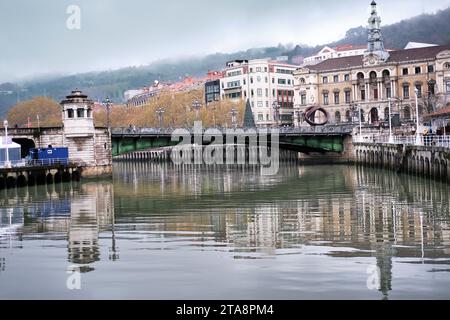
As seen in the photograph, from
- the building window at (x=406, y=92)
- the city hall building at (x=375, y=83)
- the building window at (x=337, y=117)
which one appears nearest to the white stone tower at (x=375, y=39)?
the city hall building at (x=375, y=83)

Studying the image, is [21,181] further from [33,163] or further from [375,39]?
[375,39]

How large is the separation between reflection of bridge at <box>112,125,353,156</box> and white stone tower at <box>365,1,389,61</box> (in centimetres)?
3649

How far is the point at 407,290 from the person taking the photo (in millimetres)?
16141

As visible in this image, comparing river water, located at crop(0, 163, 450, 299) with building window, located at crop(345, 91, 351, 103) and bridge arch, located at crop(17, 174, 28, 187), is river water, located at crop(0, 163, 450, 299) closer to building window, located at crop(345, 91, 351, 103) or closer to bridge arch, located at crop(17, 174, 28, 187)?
bridge arch, located at crop(17, 174, 28, 187)

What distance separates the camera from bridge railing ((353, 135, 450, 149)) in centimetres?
4812

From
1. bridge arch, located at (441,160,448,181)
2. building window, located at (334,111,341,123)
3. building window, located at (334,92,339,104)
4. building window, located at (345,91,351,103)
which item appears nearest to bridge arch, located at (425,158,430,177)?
bridge arch, located at (441,160,448,181)

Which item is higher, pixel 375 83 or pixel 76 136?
pixel 375 83

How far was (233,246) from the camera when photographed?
76.6 feet

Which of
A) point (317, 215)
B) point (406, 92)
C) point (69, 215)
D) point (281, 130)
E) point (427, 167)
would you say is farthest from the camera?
point (406, 92)

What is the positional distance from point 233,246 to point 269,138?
199 feet

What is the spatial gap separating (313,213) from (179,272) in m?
14.9

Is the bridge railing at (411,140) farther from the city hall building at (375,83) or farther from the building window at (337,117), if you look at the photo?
the building window at (337,117)

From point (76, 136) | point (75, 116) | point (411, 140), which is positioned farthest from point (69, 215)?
point (411, 140)
